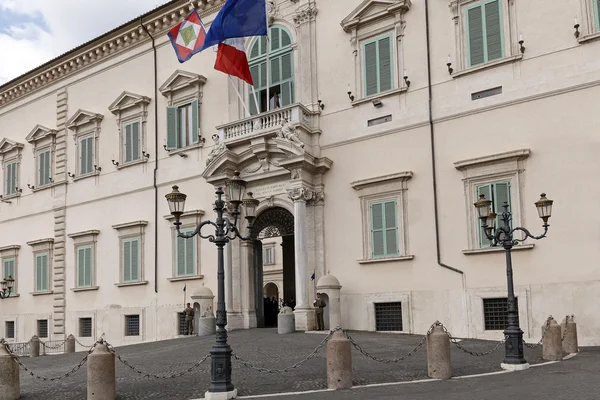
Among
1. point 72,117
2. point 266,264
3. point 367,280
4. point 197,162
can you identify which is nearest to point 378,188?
point 367,280

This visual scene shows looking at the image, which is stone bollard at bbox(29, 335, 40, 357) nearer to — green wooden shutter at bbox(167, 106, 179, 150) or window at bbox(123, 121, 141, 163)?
window at bbox(123, 121, 141, 163)

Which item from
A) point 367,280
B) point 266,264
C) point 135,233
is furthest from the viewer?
point 266,264

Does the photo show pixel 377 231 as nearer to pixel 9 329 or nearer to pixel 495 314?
pixel 495 314

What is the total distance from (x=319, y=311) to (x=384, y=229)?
10.3 feet

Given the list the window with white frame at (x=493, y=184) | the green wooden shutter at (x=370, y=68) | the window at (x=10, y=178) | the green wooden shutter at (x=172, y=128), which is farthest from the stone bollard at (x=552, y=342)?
the window at (x=10, y=178)

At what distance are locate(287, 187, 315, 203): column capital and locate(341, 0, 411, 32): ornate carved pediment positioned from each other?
210 inches

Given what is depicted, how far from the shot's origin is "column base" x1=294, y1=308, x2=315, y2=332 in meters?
20.5

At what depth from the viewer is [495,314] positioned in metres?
18.3

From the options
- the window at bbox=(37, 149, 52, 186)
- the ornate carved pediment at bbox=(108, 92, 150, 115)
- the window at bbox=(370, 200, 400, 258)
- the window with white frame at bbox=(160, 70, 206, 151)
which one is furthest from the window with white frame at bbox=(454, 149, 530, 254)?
the window at bbox=(37, 149, 52, 186)

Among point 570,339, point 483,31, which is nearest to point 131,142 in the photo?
point 483,31

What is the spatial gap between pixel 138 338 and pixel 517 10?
58.7 feet

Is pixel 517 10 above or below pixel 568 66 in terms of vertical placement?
above

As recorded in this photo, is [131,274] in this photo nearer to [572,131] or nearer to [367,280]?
[367,280]

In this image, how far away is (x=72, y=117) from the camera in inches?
1170
